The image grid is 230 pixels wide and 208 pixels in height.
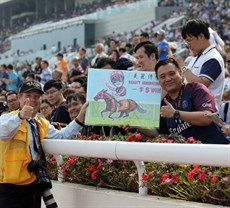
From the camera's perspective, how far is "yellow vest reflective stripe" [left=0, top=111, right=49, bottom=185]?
5.30 meters

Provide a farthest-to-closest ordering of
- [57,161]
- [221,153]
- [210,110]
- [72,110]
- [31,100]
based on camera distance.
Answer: [72,110], [57,161], [31,100], [210,110], [221,153]

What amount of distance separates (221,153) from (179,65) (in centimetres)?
190

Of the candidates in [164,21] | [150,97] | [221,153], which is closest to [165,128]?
[150,97]

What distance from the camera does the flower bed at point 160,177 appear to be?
4.41m

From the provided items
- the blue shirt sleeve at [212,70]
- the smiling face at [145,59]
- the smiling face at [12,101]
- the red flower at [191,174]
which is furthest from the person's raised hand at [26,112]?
the smiling face at [12,101]

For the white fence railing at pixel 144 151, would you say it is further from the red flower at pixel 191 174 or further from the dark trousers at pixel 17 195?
the dark trousers at pixel 17 195

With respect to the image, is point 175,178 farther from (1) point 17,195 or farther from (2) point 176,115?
(1) point 17,195

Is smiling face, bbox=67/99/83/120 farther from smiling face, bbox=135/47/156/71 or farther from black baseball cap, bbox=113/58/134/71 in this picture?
black baseball cap, bbox=113/58/134/71

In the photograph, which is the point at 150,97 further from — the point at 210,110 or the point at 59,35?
the point at 59,35

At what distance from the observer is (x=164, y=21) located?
40.6 meters

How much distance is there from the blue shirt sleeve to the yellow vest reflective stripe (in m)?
1.62

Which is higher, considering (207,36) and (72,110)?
(207,36)

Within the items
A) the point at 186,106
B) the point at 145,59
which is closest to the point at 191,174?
the point at 186,106

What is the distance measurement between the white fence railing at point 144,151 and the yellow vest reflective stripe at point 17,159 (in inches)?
10.7
